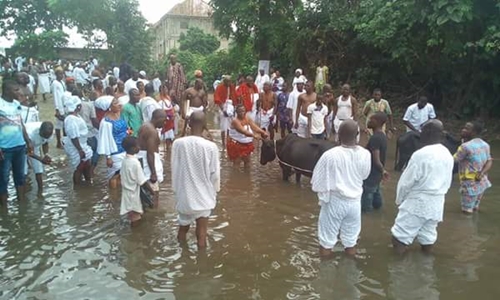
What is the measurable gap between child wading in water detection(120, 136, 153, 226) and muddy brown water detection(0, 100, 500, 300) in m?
0.33

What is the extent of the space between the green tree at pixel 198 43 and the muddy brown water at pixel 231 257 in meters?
31.9

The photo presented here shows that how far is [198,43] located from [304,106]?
29.4m

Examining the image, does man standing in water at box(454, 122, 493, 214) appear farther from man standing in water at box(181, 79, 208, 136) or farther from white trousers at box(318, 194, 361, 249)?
man standing in water at box(181, 79, 208, 136)

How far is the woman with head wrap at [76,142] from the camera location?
816 centimetres

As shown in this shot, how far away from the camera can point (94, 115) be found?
966cm

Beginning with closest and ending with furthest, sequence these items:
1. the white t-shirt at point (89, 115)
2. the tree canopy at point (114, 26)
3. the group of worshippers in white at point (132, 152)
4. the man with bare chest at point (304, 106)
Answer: the group of worshippers in white at point (132, 152), the white t-shirt at point (89, 115), the man with bare chest at point (304, 106), the tree canopy at point (114, 26)

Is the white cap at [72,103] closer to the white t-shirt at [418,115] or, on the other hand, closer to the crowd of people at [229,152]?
the crowd of people at [229,152]

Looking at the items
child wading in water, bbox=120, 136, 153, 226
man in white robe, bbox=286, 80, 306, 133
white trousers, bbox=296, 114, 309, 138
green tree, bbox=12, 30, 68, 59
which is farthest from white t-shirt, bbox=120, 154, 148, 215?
green tree, bbox=12, 30, 68, 59

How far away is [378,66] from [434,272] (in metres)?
15.0

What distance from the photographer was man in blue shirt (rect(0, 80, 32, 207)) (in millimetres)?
7051

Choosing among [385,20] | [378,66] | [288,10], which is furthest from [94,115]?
[288,10]

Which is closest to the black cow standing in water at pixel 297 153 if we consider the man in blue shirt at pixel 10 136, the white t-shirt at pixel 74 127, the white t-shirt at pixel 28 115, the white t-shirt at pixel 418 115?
the white t-shirt at pixel 74 127

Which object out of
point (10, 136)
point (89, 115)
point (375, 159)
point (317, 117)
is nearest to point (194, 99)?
point (89, 115)

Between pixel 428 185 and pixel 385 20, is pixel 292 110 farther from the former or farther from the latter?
pixel 428 185
